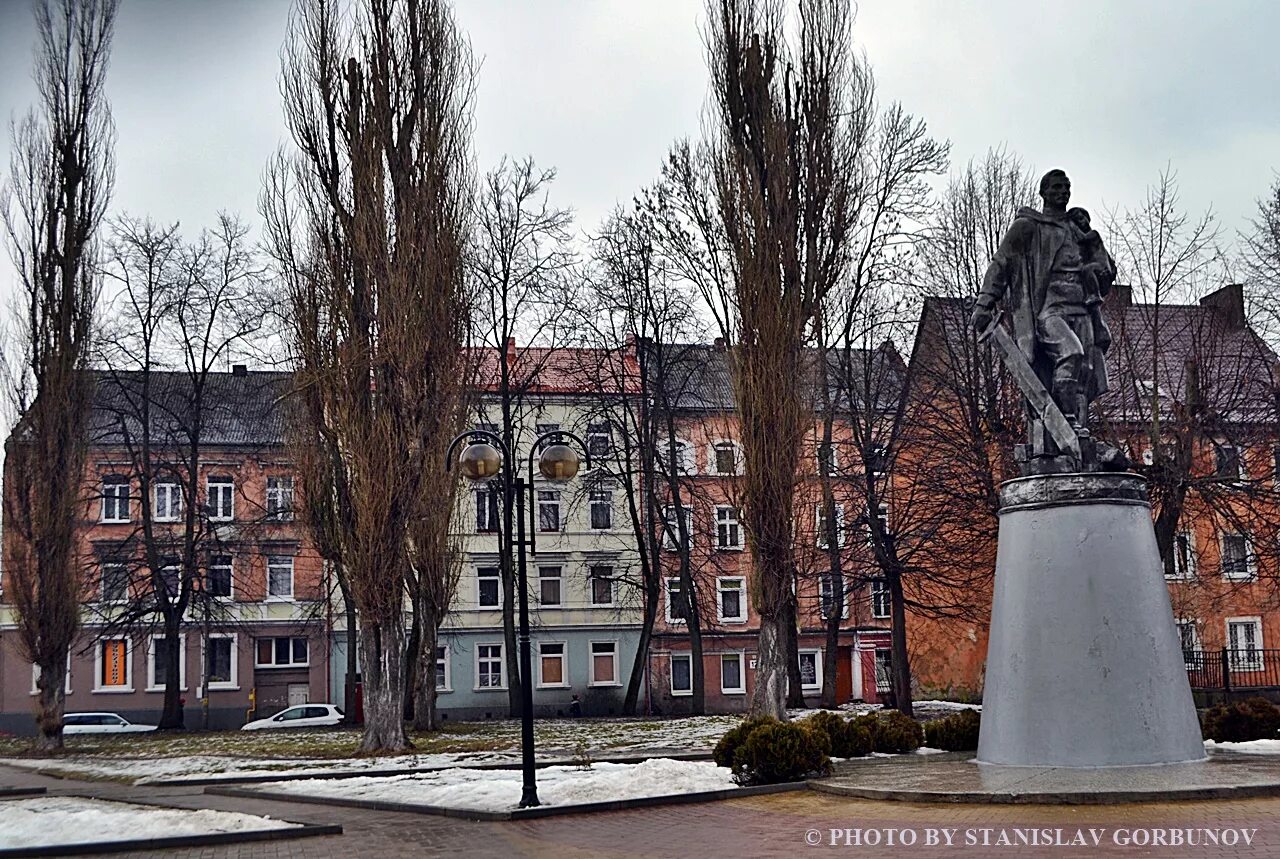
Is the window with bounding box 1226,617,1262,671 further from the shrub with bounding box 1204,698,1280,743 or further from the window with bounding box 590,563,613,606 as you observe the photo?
the shrub with bounding box 1204,698,1280,743

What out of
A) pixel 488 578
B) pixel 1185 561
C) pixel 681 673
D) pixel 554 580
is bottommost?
pixel 681 673

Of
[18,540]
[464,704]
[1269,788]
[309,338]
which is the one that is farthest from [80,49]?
[1269,788]

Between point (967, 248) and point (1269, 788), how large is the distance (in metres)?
21.2

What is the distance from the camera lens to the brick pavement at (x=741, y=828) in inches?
408

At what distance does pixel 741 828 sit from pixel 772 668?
13.0m

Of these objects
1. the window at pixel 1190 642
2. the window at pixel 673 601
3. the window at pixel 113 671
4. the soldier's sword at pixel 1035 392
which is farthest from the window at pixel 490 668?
the soldier's sword at pixel 1035 392

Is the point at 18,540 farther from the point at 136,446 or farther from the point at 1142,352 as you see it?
the point at 1142,352

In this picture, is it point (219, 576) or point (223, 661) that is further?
point (223, 661)

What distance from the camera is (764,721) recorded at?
51.1 feet

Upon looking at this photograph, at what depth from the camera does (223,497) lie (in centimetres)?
5097

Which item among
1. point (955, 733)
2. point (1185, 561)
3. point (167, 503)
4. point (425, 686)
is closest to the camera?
point (955, 733)

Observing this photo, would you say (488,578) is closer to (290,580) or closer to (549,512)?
(549,512)

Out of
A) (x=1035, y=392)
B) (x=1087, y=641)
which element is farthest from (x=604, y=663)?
(x=1087, y=641)

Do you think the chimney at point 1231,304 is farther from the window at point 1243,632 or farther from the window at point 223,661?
the window at point 223,661
